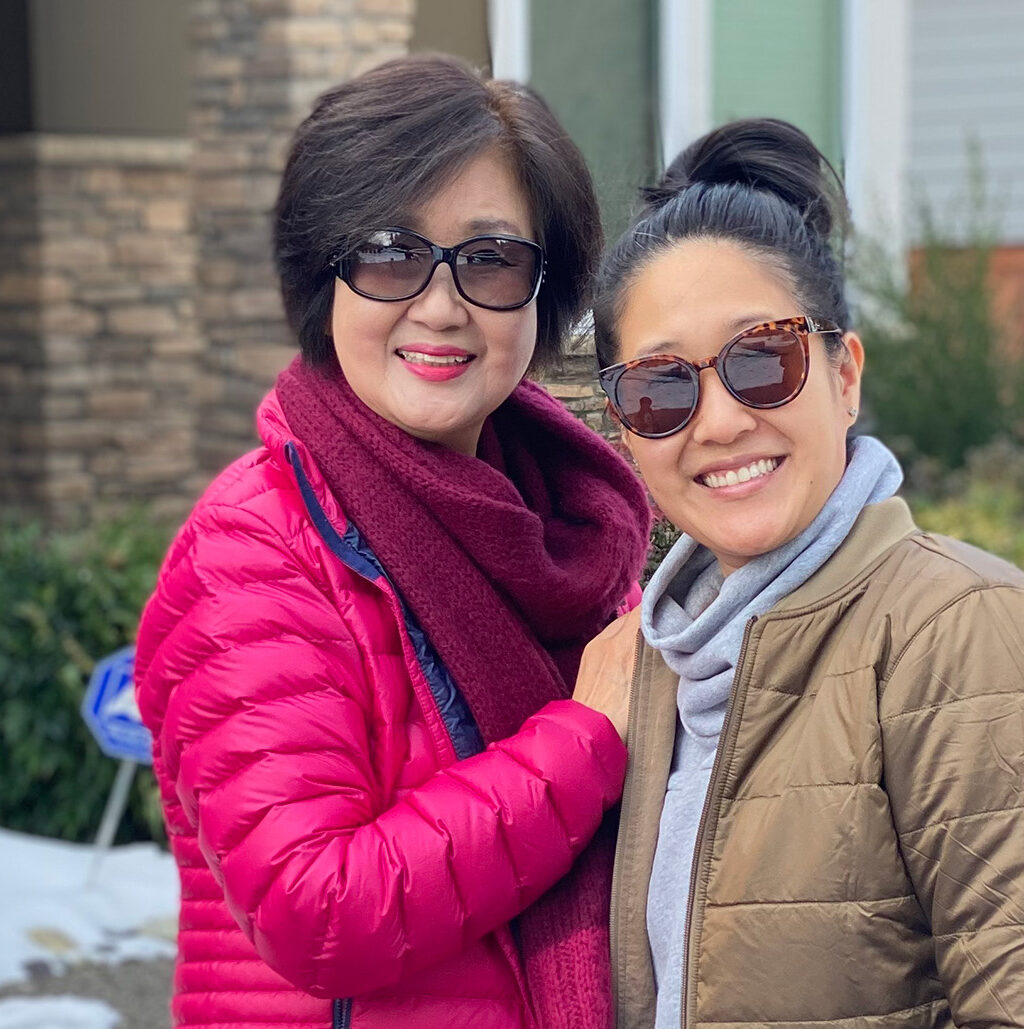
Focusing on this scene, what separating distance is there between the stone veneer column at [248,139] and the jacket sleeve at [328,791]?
15.3 feet

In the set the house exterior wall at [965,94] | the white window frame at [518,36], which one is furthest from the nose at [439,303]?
the house exterior wall at [965,94]

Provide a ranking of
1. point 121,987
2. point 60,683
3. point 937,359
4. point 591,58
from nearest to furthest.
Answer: point 121,987 → point 60,683 → point 591,58 → point 937,359

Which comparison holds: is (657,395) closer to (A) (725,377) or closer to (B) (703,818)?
(A) (725,377)

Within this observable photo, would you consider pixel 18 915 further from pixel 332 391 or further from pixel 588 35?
pixel 588 35

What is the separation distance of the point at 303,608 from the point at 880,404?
651cm

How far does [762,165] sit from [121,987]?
11.4 ft

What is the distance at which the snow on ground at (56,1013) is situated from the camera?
4176 millimetres

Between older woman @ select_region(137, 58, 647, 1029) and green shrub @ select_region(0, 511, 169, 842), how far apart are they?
135 inches

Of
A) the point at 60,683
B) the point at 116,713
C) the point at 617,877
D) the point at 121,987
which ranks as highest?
the point at 617,877

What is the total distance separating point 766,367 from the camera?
5.31 ft

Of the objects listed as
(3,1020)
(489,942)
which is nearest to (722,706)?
(489,942)

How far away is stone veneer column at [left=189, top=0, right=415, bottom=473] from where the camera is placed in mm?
6230

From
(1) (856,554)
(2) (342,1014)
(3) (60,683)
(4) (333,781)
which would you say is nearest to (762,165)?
(1) (856,554)

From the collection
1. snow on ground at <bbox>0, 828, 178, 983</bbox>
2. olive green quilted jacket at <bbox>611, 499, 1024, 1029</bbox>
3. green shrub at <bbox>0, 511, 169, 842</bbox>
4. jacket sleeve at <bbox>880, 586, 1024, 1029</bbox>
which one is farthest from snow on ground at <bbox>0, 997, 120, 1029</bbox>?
jacket sleeve at <bbox>880, 586, 1024, 1029</bbox>
